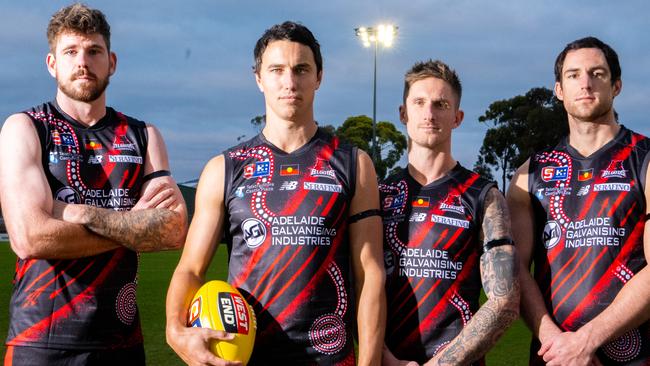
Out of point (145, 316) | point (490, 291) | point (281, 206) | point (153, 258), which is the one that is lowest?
point (153, 258)

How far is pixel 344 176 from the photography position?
175 inches

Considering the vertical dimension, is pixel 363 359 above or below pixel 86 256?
below

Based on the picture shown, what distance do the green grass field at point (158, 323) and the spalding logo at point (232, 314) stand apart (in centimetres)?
601

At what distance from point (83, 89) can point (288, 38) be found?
1.52 metres

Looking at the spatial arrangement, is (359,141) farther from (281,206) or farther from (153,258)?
(281,206)

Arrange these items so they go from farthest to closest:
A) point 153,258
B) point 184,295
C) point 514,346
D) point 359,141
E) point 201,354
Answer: point 359,141 → point 153,258 → point 514,346 → point 184,295 → point 201,354

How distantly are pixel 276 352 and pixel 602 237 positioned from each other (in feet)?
7.56

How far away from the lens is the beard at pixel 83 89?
16.1 feet

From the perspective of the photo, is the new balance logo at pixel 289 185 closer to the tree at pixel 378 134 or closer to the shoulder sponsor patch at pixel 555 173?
the shoulder sponsor patch at pixel 555 173

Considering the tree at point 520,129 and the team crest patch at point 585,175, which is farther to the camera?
the tree at point 520,129

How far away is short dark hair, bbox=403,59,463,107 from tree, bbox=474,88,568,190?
52.4 meters

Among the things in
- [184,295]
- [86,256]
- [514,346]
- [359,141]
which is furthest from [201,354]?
[359,141]

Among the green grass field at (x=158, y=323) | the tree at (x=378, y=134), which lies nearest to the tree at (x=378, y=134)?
the tree at (x=378, y=134)

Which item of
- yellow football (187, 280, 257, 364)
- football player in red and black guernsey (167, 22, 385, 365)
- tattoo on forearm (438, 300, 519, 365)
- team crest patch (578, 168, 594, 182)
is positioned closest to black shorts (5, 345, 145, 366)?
football player in red and black guernsey (167, 22, 385, 365)
